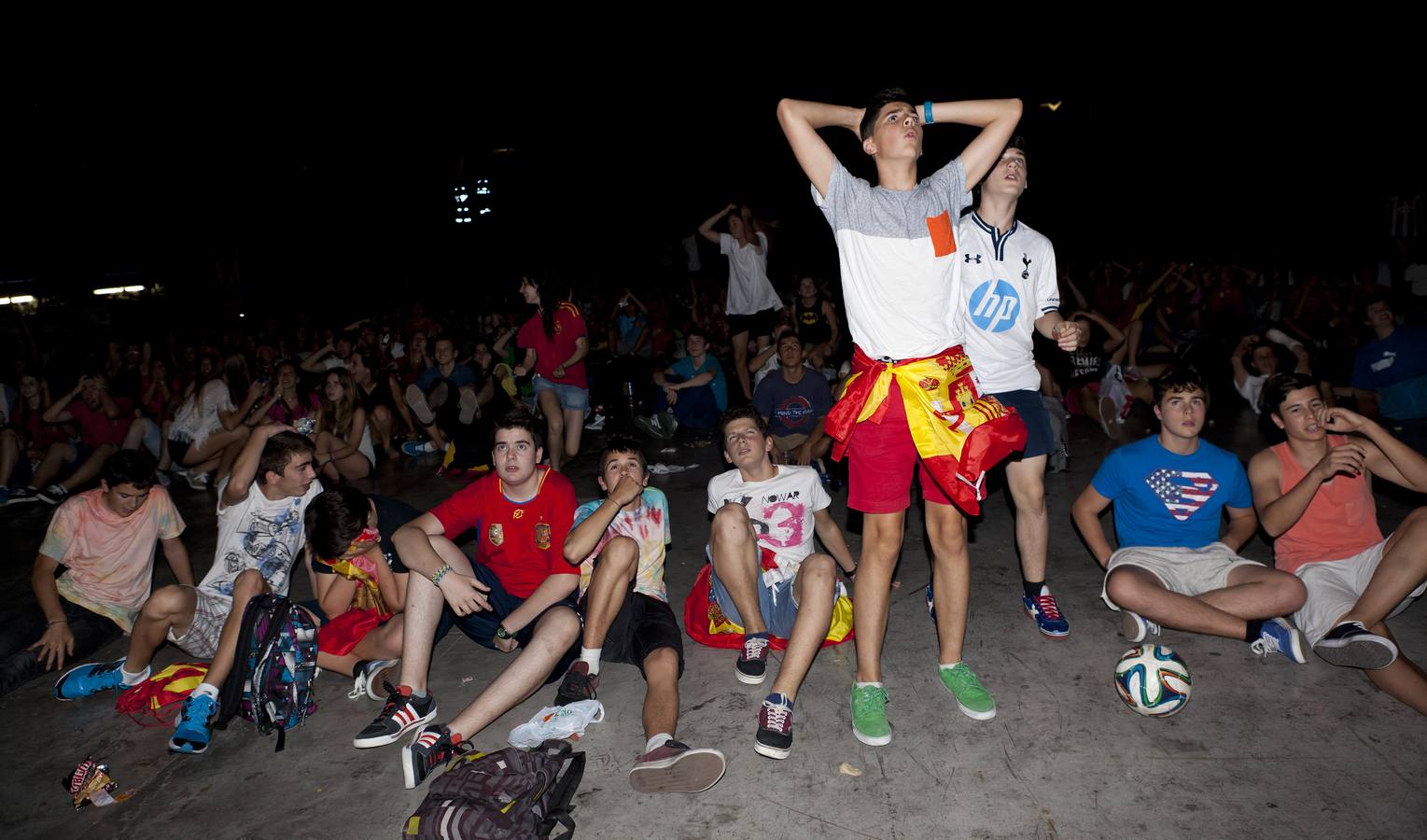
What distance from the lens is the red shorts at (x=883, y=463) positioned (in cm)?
310

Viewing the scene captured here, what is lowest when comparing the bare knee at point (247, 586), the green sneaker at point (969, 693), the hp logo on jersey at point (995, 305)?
the green sneaker at point (969, 693)

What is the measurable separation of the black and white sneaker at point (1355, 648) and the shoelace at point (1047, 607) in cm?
103

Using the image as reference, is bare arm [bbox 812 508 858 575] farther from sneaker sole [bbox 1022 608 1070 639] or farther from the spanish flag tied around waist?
the spanish flag tied around waist

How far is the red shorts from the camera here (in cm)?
310

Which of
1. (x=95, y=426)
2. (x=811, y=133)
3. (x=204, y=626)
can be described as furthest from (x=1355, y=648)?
(x=95, y=426)

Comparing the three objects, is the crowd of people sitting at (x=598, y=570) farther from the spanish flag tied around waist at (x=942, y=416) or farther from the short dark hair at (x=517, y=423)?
the spanish flag tied around waist at (x=942, y=416)

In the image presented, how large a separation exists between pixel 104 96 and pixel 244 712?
18297 mm

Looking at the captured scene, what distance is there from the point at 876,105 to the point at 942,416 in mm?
1144

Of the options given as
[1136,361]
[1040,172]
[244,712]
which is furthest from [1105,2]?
[244,712]

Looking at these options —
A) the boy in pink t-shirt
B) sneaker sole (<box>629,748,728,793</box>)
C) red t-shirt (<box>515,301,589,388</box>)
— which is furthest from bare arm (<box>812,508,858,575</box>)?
red t-shirt (<box>515,301,589,388</box>)

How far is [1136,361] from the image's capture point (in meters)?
10.1

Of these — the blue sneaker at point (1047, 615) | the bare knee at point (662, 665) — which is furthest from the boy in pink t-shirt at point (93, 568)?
the blue sneaker at point (1047, 615)

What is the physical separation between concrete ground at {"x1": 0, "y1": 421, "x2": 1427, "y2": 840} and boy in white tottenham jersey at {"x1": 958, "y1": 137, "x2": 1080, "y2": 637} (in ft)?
2.36

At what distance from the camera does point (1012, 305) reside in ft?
12.8
